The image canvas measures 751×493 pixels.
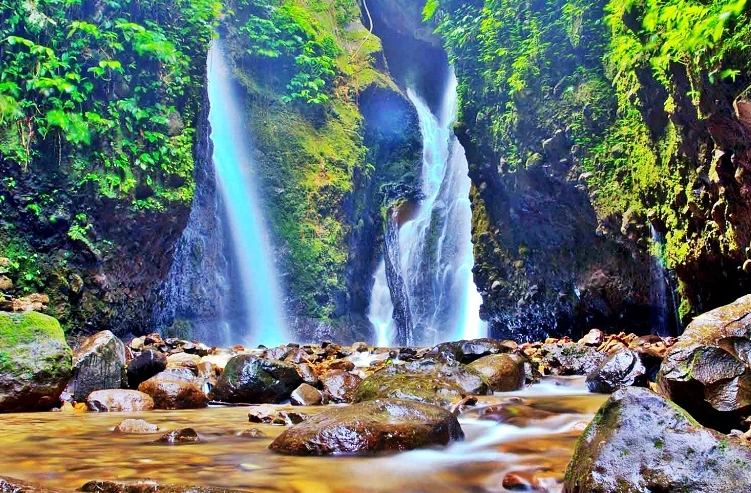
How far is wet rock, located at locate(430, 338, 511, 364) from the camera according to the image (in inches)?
353

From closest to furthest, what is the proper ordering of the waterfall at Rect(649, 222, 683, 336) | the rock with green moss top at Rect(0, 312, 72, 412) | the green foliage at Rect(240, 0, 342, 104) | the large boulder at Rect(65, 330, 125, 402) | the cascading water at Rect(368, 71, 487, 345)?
the rock with green moss top at Rect(0, 312, 72, 412) < the large boulder at Rect(65, 330, 125, 402) < the waterfall at Rect(649, 222, 683, 336) < the cascading water at Rect(368, 71, 487, 345) < the green foliage at Rect(240, 0, 342, 104)

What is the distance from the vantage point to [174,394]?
6410 millimetres

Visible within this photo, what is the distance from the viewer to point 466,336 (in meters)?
17.4

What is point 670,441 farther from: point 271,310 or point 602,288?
point 271,310

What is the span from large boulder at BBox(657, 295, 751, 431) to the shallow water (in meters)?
0.88

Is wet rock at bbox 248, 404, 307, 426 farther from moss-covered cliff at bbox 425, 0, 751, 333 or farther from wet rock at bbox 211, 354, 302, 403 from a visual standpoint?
moss-covered cliff at bbox 425, 0, 751, 333

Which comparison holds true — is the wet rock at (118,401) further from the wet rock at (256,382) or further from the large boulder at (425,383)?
the large boulder at (425,383)

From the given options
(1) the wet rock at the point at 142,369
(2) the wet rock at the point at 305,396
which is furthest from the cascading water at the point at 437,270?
(1) the wet rock at the point at 142,369

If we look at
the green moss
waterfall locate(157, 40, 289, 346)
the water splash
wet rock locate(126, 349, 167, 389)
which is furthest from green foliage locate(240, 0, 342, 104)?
the green moss

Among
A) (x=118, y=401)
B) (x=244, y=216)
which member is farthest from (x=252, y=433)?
(x=244, y=216)

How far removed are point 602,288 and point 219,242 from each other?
1121cm

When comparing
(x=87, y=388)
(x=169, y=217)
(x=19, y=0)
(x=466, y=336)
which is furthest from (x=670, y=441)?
(x=466, y=336)

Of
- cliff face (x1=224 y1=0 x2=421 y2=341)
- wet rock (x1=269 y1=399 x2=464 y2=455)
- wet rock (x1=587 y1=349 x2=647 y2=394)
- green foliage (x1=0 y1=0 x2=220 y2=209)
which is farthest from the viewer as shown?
cliff face (x1=224 y1=0 x2=421 y2=341)

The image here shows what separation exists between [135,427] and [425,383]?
2874 mm
